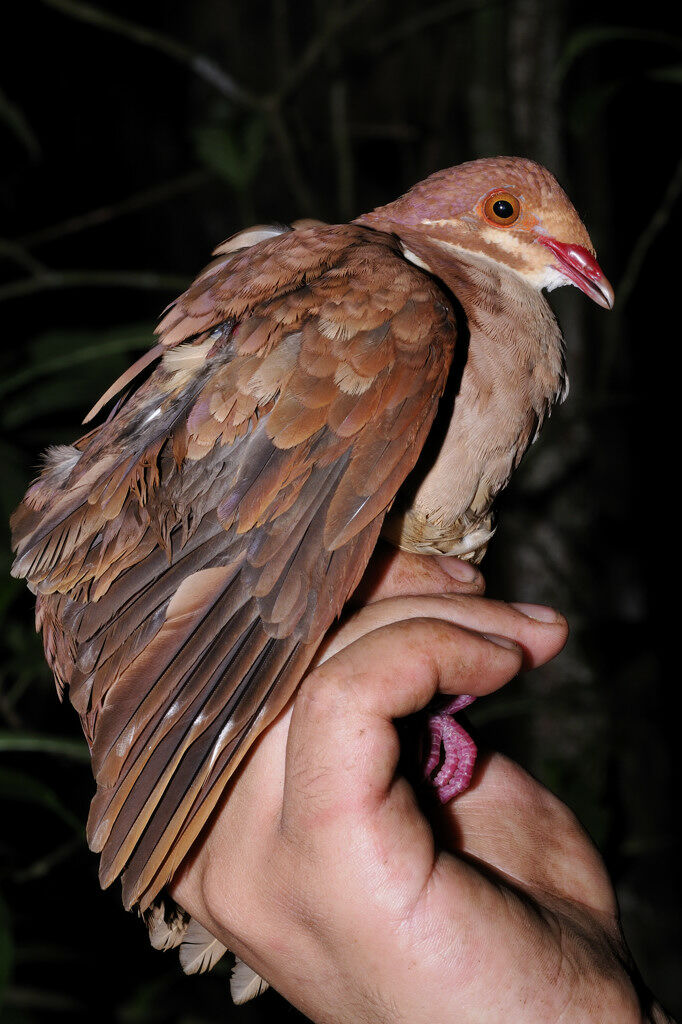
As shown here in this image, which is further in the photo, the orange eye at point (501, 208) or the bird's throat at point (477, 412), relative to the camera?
the orange eye at point (501, 208)

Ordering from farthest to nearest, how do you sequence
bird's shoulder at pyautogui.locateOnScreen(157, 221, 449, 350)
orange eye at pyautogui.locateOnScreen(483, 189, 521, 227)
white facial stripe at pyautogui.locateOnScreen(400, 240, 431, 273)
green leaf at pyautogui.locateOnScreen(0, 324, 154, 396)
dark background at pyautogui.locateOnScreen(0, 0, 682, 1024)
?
1. dark background at pyautogui.locateOnScreen(0, 0, 682, 1024)
2. green leaf at pyautogui.locateOnScreen(0, 324, 154, 396)
3. orange eye at pyautogui.locateOnScreen(483, 189, 521, 227)
4. white facial stripe at pyautogui.locateOnScreen(400, 240, 431, 273)
5. bird's shoulder at pyautogui.locateOnScreen(157, 221, 449, 350)

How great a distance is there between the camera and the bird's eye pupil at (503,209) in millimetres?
1550

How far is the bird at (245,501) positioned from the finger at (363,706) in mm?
47

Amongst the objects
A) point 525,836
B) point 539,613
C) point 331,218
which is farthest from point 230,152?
point 525,836

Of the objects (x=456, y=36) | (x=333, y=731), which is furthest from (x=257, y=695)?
→ (x=456, y=36)

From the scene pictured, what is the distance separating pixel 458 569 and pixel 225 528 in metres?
0.42

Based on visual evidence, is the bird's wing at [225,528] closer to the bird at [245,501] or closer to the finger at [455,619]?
the bird at [245,501]

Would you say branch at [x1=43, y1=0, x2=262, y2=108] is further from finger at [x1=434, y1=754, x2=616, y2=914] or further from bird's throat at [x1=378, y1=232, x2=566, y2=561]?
finger at [x1=434, y1=754, x2=616, y2=914]

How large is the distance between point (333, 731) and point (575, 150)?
7.64ft

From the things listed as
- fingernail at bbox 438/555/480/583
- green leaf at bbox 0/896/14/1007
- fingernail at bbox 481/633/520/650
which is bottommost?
green leaf at bbox 0/896/14/1007

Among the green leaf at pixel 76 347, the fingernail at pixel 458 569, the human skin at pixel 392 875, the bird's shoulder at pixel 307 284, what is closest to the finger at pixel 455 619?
the human skin at pixel 392 875

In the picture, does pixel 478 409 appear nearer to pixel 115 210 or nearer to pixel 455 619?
pixel 455 619

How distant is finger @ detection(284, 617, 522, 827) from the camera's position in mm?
1045

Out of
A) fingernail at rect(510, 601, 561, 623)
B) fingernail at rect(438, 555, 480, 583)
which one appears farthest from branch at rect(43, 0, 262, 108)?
fingernail at rect(510, 601, 561, 623)
